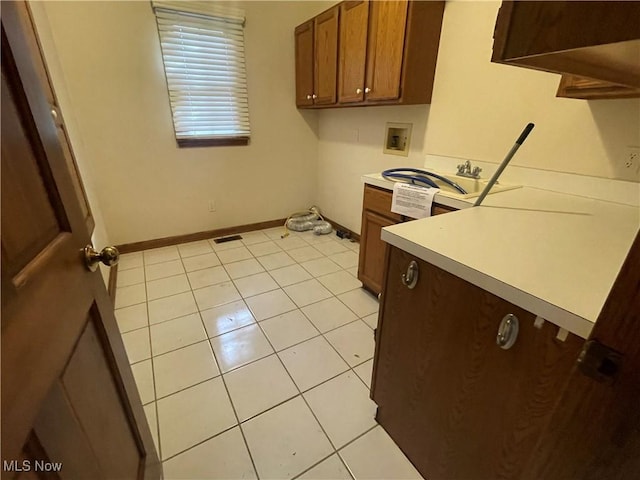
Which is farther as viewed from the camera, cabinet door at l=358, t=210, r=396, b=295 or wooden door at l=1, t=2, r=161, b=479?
cabinet door at l=358, t=210, r=396, b=295

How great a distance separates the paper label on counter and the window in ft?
6.59

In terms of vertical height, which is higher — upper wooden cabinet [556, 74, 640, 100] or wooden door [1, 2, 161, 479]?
upper wooden cabinet [556, 74, 640, 100]

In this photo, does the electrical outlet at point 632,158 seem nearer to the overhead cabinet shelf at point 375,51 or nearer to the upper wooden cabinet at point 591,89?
the upper wooden cabinet at point 591,89

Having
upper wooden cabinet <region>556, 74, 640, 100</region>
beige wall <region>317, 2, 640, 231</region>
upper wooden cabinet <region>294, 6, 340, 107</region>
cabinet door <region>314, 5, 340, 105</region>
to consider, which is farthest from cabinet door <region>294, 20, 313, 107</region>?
upper wooden cabinet <region>556, 74, 640, 100</region>

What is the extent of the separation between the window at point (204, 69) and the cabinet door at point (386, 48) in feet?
4.57

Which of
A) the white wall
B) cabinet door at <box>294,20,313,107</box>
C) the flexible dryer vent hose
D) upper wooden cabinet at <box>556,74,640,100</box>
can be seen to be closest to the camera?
upper wooden cabinet at <box>556,74,640,100</box>

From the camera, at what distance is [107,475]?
2.23ft

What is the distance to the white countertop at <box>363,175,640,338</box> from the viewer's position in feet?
1.99

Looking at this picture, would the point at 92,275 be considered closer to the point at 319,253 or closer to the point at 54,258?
the point at 54,258

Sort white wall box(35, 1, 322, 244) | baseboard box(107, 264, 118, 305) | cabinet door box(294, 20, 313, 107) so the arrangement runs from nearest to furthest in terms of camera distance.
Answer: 1. baseboard box(107, 264, 118, 305)
2. white wall box(35, 1, 322, 244)
3. cabinet door box(294, 20, 313, 107)

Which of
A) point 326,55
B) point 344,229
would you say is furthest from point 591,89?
point 344,229

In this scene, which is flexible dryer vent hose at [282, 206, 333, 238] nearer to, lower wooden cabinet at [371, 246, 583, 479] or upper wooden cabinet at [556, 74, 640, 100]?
lower wooden cabinet at [371, 246, 583, 479]

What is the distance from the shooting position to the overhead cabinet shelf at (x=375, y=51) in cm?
186

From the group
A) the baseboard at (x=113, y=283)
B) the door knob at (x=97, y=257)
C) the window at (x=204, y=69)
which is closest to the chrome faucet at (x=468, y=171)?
the door knob at (x=97, y=257)
